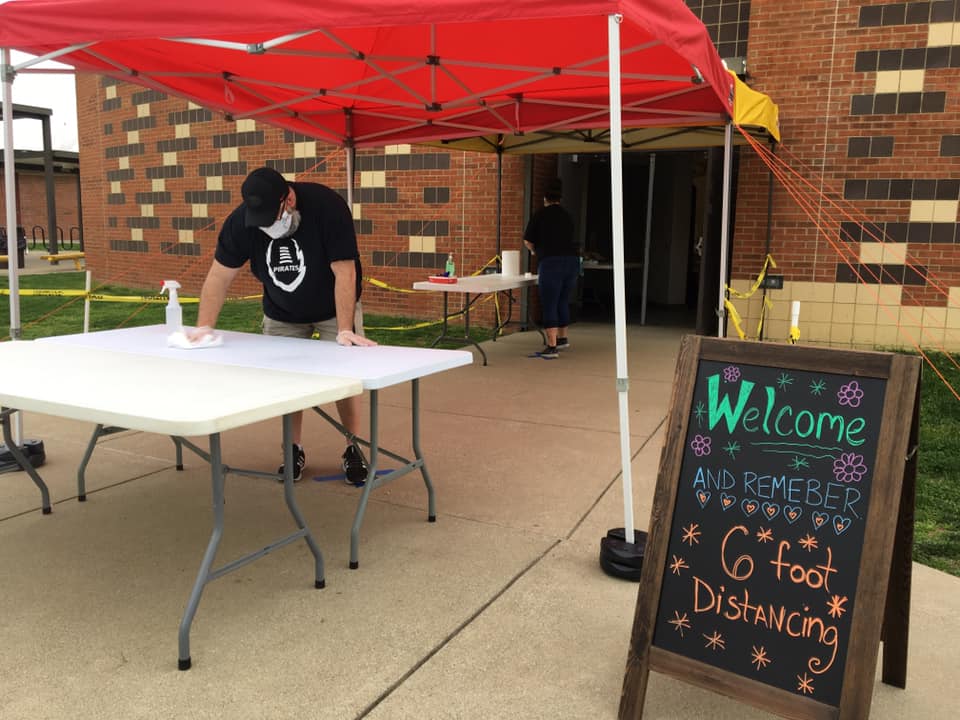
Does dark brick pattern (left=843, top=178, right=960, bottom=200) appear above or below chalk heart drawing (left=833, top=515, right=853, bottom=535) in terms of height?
above

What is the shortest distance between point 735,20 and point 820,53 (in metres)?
1.08

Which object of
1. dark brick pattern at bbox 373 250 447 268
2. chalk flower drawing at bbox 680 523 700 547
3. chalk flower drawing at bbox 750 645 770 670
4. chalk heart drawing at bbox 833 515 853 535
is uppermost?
dark brick pattern at bbox 373 250 447 268

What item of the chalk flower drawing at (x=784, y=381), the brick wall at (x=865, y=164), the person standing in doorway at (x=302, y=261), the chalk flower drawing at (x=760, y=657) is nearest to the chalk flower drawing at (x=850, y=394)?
the chalk flower drawing at (x=784, y=381)

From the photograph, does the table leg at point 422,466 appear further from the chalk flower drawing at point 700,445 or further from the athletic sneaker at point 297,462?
the chalk flower drawing at point 700,445

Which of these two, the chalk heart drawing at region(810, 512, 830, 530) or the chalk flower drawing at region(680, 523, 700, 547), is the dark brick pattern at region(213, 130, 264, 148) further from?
the chalk heart drawing at region(810, 512, 830, 530)

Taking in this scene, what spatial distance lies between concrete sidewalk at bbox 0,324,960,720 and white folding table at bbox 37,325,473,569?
0.31 metres

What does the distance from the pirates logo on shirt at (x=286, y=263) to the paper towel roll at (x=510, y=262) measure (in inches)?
196

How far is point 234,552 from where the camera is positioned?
3.33 metres

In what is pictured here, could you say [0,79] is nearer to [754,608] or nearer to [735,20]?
[754,608]

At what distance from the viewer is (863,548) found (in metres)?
2.00

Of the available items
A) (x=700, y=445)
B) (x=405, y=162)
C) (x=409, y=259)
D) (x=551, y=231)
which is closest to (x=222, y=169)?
(x=405, y=162)

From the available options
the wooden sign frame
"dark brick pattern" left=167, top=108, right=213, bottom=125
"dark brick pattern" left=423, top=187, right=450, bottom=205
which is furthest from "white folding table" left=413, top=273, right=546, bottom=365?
"dark brick pattern" left=167, top=108, right=213, bottom=125

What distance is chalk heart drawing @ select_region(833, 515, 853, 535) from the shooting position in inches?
81.2

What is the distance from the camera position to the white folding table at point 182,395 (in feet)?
7.52
